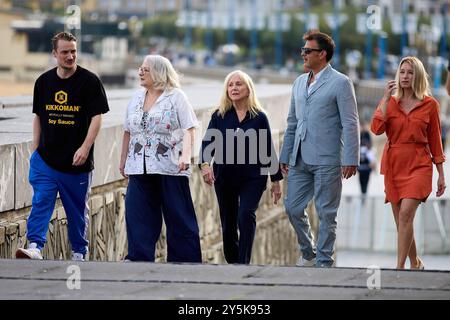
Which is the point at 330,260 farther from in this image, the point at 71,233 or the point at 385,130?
the point at 71,233

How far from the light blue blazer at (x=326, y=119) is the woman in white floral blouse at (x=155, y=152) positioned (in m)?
0.80

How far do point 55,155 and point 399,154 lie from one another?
7.85ft

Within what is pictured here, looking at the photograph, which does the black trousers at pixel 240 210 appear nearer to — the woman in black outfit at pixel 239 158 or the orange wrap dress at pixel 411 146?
the woman in black outfit at pixel 239 158

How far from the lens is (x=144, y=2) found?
182625 millimetres

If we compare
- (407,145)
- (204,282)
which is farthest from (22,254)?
(407,145)

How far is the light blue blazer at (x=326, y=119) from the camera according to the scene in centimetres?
1121

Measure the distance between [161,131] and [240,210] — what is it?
101cm

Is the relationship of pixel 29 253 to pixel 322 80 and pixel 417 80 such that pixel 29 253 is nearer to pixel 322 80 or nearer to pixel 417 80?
pixel 322 80

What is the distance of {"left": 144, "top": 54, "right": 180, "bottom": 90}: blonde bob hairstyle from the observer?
11.0 metres

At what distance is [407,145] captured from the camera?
1124cm

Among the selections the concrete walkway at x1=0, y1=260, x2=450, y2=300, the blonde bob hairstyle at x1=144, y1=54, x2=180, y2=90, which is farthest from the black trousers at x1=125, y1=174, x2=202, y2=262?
the concrete walkway at x1=0, y1=260, x2=450, y2=300

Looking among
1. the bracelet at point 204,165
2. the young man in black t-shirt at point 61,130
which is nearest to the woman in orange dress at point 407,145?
the bracelet at point 204,165

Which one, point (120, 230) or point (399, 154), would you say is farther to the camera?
point (120, 230)

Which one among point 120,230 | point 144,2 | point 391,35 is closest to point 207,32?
point 391,35
